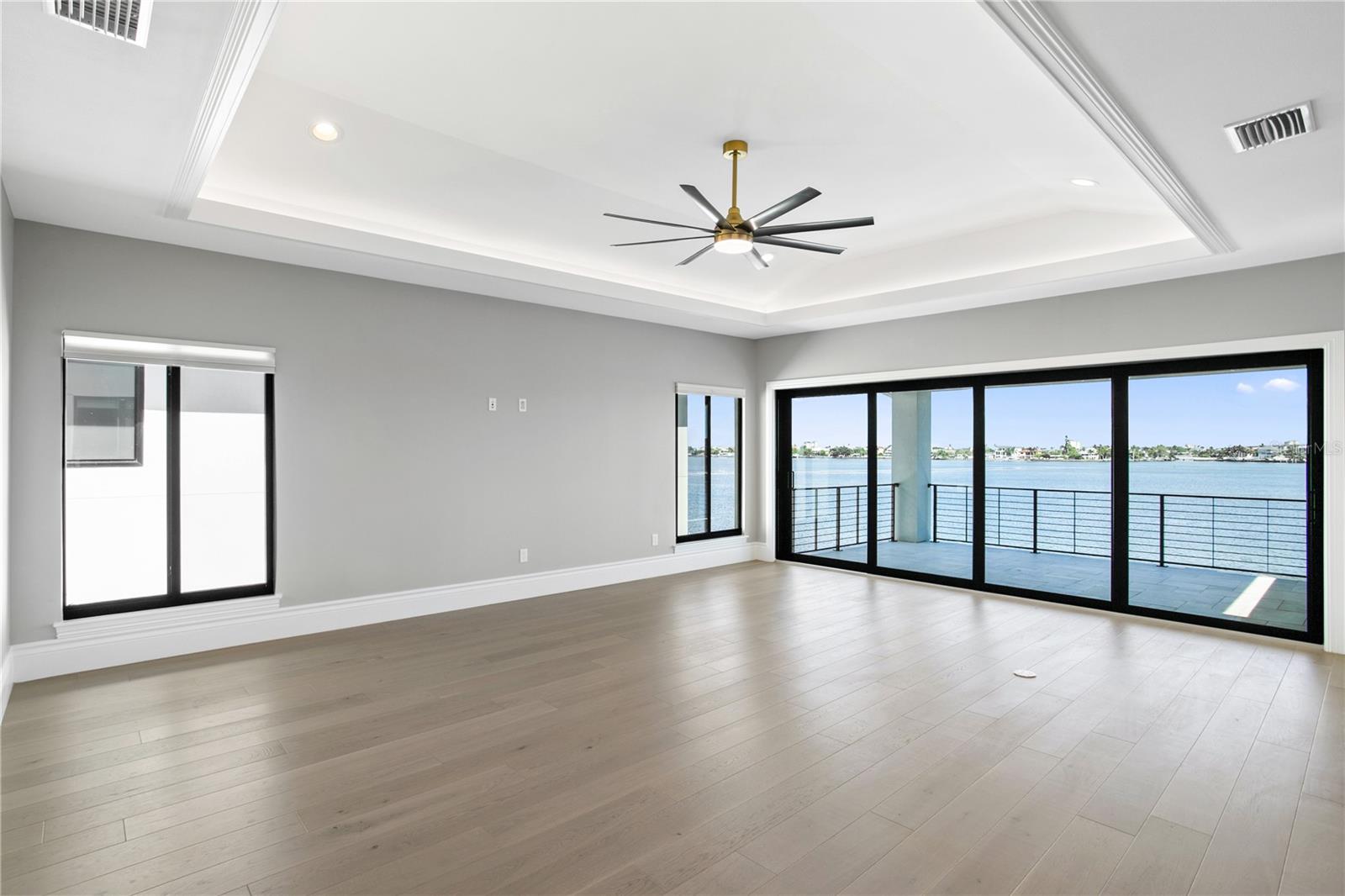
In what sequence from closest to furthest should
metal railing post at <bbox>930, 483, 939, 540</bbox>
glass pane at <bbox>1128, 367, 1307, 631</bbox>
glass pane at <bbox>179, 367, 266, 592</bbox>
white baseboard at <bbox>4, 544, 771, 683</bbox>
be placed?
white baseboard at <bbox>4, 544, 771, 683</bbox> → glass pane at <bbox>179, 367, 266, 592</bbox> → glass pane at <bbox>1128, 367, 1307, 631</bbox> → metal railing post at <bbox>930, 483, 939, 540</bbox>

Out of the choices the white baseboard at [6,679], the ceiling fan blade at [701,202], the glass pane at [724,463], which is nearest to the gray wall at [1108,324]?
the glass pane at [724,463]

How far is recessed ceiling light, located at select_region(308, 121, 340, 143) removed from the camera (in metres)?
3.65

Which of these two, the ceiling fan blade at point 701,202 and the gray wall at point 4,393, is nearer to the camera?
the ceiling fan blade at point 701,202

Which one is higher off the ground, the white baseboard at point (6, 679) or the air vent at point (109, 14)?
the air vent at point (109, 14)

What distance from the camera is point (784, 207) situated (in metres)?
3.61

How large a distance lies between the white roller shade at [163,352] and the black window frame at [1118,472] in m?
5.50

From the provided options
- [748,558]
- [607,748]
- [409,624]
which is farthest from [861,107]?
[748,558]

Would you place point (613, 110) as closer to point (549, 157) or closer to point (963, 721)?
point (549, 157)

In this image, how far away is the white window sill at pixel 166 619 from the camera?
4.19 m

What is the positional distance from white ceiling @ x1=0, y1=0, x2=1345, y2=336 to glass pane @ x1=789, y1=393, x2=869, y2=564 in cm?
194

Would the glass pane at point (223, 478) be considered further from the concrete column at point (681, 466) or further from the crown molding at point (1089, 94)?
the crown molding at point (1089, 94)

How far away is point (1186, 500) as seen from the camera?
548cm

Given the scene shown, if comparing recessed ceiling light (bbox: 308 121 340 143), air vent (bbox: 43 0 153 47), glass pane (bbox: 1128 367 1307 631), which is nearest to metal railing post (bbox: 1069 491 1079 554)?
glass pane (bbox: 1128 367 1307 631)

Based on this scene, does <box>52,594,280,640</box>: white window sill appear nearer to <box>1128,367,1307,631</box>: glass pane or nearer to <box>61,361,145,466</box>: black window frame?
<box>61,361,145,466</box>: black window frame
